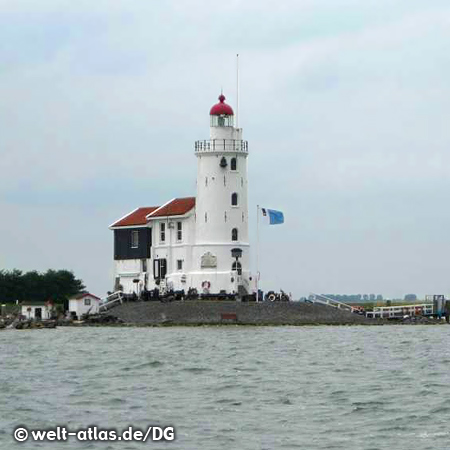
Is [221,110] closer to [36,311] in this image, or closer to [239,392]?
[36,311]

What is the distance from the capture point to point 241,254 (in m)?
82.0

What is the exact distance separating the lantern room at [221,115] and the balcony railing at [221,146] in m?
1.09

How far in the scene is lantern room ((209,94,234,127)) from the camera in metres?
82.0

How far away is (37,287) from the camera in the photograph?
311ft

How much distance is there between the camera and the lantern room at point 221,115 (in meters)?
82.0

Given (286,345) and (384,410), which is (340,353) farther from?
(384,410)

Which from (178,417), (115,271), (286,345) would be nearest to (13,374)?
(178,417)

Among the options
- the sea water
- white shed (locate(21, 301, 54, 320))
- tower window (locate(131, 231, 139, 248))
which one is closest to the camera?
the sea water

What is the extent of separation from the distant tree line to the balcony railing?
1812 cm

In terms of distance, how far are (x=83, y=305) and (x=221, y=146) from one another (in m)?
12.6

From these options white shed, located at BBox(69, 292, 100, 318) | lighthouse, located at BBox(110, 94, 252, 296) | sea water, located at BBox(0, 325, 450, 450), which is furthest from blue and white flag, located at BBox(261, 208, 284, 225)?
sea water, located at BBox(0, 325, 450, 450)

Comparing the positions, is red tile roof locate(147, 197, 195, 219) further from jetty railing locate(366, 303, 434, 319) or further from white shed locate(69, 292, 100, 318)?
jetty railing locate(366, 303, 434, 319)

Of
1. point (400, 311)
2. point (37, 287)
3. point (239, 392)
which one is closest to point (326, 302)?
point (400, 311)

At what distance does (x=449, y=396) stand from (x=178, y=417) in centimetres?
723
